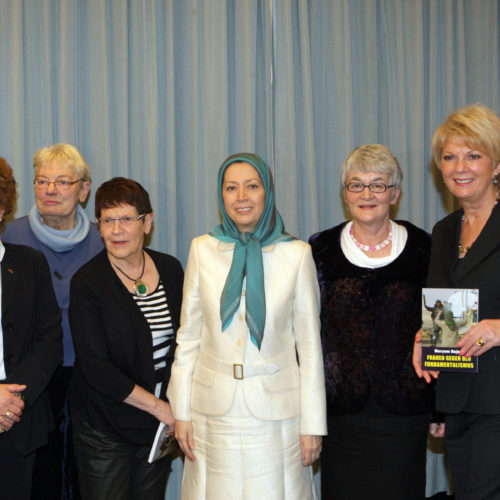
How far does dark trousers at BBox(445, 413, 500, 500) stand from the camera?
2158mm

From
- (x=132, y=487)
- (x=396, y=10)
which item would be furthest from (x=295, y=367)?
(x=396, y=10)

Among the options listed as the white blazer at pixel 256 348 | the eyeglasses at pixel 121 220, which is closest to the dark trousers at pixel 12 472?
the white blazer at pixel 256 348

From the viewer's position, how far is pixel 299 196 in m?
3.97

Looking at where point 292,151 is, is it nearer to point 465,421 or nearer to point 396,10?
point 396,10

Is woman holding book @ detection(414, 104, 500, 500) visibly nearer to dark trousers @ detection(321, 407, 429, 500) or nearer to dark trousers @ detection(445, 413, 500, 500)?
dark trousers @ detection(445, 413, 500, 500)

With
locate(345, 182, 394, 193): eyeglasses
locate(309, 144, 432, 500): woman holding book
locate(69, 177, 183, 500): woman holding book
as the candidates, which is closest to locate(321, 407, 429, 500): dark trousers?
locate(309, 144, 432, 500): woman holding book

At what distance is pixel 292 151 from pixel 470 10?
5.65 feet

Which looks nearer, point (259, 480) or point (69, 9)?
point (259, 480)

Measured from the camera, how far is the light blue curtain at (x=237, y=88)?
3.55m

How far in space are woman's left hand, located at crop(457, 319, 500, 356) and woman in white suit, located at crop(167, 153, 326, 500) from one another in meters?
0.58

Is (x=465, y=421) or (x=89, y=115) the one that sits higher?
(x=89, y=115)

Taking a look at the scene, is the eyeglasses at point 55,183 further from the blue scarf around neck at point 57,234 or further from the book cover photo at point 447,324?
the book cover photo at point 447,324

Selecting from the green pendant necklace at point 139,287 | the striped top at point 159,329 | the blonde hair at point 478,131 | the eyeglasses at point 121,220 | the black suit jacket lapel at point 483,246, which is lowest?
the striped top at point 159,329

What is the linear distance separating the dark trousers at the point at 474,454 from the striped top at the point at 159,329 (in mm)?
1218
